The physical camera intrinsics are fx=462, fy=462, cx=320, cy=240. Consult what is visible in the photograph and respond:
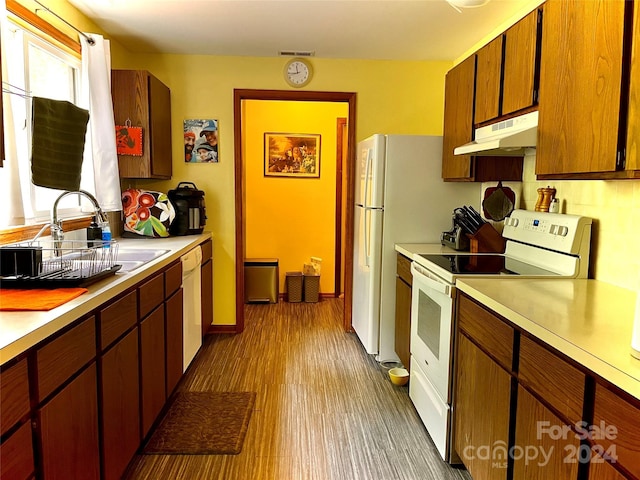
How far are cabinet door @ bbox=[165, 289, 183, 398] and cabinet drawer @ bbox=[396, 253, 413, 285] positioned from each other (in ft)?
4.69

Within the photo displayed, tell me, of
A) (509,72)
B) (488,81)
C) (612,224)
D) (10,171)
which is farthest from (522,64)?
(10,171)

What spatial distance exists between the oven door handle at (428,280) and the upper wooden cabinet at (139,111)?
6.61 feet

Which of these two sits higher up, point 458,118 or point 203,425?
point 458,118

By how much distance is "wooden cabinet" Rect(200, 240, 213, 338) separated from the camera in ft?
12.0

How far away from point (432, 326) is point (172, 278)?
4.84ft

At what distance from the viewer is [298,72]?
12.7 feet

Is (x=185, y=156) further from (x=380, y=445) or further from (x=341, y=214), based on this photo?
(x=380, y=445)

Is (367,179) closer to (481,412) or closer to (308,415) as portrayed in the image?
(308,415)

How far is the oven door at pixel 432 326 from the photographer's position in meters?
2.18

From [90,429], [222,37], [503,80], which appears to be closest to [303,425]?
[90,429]

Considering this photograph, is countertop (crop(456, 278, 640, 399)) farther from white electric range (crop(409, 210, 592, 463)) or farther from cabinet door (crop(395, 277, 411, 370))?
cabinet door (crop(395, 277, 411, 370))

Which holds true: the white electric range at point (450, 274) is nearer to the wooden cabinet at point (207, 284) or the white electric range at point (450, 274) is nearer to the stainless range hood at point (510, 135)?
the stainless range hood at point (510, 135)

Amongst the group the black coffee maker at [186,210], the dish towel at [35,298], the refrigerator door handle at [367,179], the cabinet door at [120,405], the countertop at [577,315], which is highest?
the refrigerator door handle at [367,179]

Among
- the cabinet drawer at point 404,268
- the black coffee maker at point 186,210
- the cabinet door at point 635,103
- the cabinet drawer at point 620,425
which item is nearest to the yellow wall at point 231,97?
the black coffee maker at point 186,210
